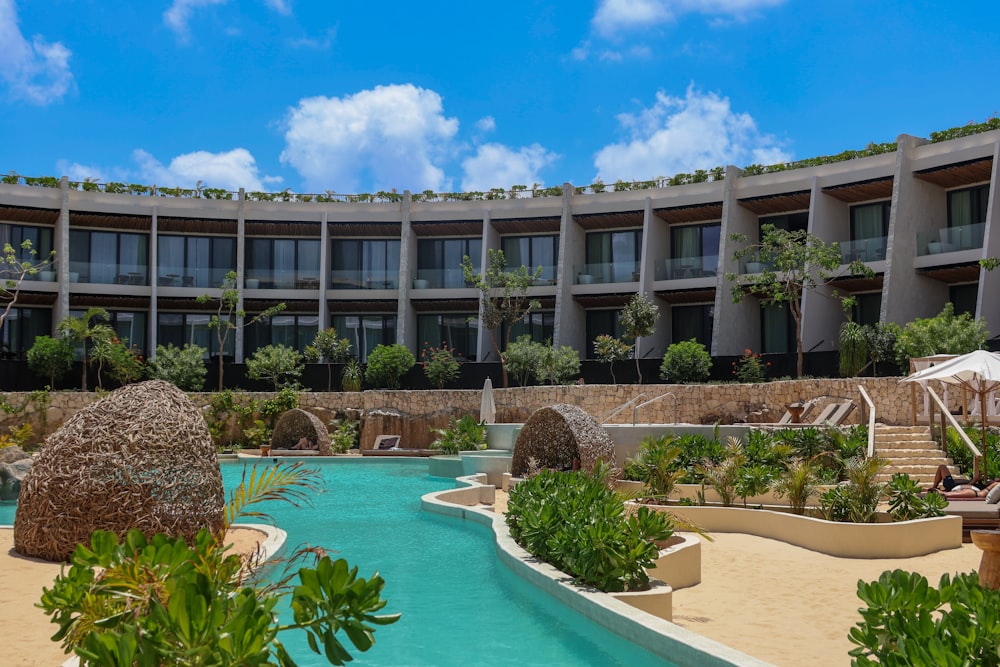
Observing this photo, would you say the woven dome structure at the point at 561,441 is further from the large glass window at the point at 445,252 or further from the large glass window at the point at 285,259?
the large glass window at the point at 285,259

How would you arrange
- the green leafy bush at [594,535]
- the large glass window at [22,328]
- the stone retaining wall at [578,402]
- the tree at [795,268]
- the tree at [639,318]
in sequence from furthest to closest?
the large glass window at [22,328] → the tree at [639,318] → the tree at [795,268] → the stone retaining wall at [578,402] → the green leafy bush at [594,535]

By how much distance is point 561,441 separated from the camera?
56.9ft

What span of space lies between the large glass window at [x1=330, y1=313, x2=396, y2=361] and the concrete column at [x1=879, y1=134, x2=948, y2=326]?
19190mm

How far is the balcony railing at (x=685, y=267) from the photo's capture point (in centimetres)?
3353

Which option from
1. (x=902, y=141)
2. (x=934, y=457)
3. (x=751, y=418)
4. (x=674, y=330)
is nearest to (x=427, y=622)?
(x=934, y=457)

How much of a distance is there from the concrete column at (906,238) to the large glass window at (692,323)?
23.7ft

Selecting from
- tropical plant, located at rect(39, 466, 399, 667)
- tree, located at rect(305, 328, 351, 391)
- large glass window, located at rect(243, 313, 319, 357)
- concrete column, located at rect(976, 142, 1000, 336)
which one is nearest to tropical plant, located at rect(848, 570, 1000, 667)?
tropical plant, located at rect(39, 466, 399, 667)

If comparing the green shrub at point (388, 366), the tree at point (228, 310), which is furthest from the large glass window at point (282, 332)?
the green shrub at point (388, 366)

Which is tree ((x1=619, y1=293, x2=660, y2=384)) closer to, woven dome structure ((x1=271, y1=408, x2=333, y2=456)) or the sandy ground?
woven dome structure ((x1=271, y1=408, x2=333, y2=456))

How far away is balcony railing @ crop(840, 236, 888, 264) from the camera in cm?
2942

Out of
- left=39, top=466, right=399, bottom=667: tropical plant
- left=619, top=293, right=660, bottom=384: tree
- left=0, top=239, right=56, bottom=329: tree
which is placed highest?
left=0, top=239, right=56, bottom=329: tree

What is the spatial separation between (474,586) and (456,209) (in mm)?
28493

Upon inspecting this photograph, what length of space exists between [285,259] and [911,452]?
91.2 ft

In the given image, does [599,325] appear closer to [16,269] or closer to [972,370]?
[16,269]
